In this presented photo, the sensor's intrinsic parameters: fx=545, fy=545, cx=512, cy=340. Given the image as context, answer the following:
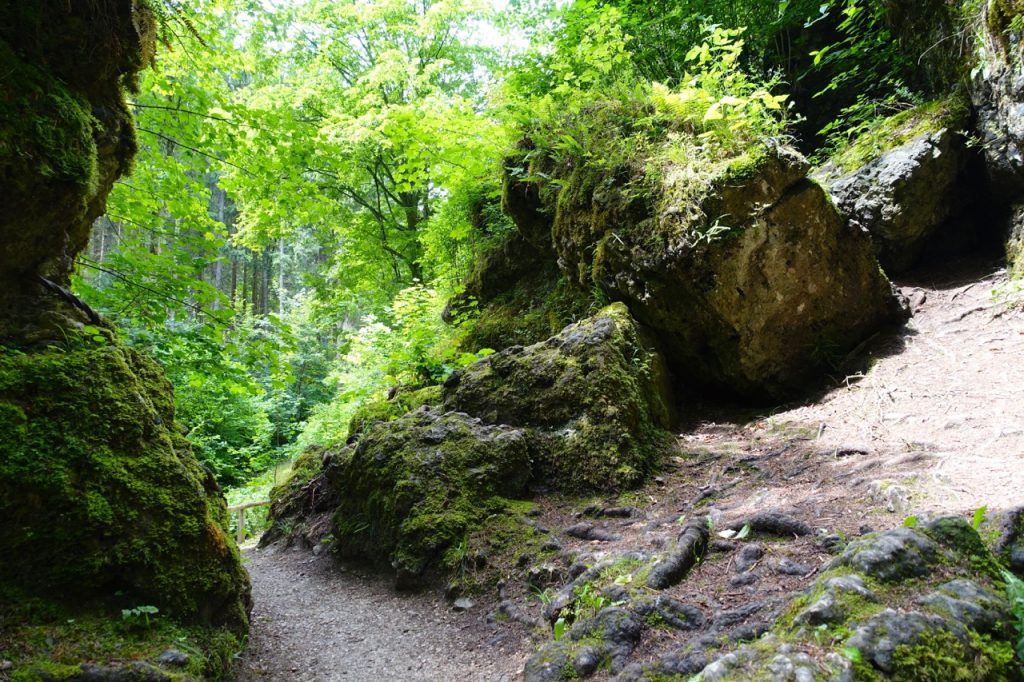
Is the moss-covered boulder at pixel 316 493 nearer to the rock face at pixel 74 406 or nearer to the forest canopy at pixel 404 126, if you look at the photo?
the forest canopy at pixel 404 126

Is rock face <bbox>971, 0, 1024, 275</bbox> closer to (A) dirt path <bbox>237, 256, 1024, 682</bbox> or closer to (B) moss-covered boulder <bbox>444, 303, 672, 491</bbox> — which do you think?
(A) dirt path <bbox>237, 256, 1024, 682</bbox>

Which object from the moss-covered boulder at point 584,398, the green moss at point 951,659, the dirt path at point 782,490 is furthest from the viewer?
the moss-covered boulder at point 584,398

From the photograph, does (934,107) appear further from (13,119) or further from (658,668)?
(13,119)

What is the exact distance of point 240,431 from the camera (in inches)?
858

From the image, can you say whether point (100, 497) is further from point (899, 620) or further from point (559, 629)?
point (899, 620)

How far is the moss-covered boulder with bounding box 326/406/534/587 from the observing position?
16.9ft

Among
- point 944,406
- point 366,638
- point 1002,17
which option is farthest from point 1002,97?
point 366,638

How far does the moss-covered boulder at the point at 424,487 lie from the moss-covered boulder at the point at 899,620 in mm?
3132

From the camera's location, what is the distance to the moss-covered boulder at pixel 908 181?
277 inches

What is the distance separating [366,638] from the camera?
4387 millimetres

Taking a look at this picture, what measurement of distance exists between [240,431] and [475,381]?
18494 millimetres

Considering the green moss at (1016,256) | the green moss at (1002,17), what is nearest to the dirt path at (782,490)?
the green moss at (1016,256)

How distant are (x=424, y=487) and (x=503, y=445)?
3.06ft

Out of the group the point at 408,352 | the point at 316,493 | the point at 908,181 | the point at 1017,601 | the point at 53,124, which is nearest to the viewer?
the point at 1017,601
